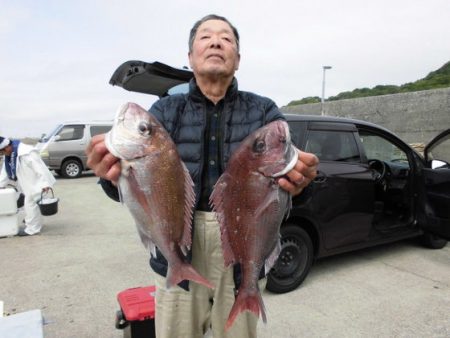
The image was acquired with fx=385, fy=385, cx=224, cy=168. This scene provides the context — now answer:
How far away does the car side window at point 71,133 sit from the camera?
15.5m

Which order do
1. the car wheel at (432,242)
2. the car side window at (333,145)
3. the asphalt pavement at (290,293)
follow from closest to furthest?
the asphalt pavement at (290,293) → the car side window at (333,145) → the car wheel at (432,242)

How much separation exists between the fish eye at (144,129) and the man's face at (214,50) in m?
0.54

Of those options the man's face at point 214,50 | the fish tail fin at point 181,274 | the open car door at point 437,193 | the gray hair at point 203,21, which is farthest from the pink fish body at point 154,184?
the open car door at point 437,193

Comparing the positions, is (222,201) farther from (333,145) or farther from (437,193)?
(437,193)

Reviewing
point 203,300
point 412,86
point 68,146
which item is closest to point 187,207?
point 203,300

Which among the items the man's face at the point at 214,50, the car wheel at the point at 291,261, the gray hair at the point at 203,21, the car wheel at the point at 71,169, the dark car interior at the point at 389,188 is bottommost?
the car wheel at the point at 71,169

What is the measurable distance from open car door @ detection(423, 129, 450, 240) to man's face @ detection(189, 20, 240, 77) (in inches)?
154

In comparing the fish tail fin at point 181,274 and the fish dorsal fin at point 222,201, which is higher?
the fish dorsal fin at point 222,201

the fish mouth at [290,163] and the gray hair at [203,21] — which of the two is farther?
the gray hair at [203,21]

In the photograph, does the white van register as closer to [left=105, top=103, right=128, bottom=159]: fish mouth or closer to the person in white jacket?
the person in white jacket

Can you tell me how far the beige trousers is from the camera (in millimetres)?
1979

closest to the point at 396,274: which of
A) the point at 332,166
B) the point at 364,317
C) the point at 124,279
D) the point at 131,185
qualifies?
the point at 364,317

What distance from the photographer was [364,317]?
3.82m

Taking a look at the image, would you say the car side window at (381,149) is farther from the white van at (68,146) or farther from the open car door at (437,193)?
the white van at (68,146)
